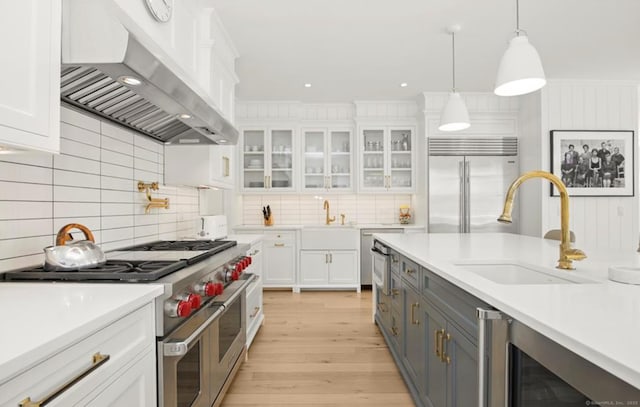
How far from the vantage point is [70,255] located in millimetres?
1399

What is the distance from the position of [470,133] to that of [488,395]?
425 cm

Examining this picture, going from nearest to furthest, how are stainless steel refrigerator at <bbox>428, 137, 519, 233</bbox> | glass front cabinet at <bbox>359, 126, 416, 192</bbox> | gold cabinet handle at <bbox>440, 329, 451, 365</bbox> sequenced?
gold cabinet handle at <bbox>440, 329, 451, 365</bbox> < stainless steel refrigerator at <bbox>428, 137, 519, 233</bbox> < glass front cabinet at <bbox>359, 126, 416, 192</bbox>

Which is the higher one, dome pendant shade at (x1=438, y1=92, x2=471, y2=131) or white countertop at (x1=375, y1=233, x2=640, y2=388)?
dome pendant shade at (x1=438, y1=92, x2=471, y2=131)

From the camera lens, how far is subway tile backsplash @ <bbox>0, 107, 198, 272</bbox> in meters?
1.44

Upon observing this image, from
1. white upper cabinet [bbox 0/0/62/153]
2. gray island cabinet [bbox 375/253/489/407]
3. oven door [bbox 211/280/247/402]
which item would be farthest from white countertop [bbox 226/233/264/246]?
white upper cabinet [bbox 0/0/62/153]

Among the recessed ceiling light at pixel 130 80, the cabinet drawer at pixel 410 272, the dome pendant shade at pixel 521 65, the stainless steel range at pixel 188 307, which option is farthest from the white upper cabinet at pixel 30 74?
the dome pendant shade at pixel 521 65

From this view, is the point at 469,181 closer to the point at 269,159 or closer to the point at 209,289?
the point at 269,159

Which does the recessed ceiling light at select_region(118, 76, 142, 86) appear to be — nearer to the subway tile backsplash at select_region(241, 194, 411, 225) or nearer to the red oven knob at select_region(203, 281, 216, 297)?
the red oven knob at select_region(203, 281, 216, 297)

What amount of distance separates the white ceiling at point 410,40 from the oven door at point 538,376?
2.47 metres

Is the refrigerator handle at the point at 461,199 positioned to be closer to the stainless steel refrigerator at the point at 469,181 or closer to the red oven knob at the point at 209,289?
the stainless steel refrigerator at the point at 469,181

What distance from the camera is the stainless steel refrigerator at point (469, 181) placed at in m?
4.78

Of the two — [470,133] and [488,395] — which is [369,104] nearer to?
[470,133]

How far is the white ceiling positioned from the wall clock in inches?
29.1

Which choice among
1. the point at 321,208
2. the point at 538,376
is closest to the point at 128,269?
the point at 538,376
